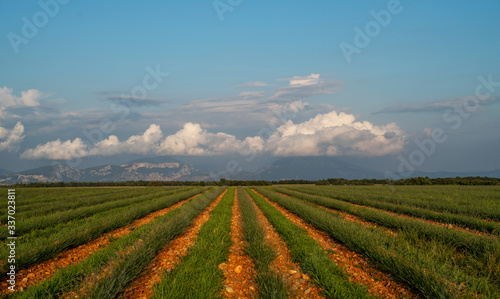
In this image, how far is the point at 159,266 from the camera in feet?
25.2

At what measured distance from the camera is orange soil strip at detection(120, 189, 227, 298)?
6.03 metres

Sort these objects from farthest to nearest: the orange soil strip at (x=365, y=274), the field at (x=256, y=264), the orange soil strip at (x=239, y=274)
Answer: the orange soil strip at (x=239, y=274)
the orange soil strip at (x=365, y=274)
the field at (x=256, y=264)

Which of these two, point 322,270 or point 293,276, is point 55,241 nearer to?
point 293,276

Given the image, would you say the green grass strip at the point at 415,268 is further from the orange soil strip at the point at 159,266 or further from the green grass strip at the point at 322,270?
the orange soil strip at the point at 159,266

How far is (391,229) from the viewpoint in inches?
503

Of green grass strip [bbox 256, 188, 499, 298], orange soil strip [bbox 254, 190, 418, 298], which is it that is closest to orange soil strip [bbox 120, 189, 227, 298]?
orange soil strip [bbox 254, 190, 418, 298]

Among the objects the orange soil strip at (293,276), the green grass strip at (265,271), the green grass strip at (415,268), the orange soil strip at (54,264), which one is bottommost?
the orange soil strip at (54,264)

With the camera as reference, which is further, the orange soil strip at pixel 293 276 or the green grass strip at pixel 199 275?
the orange soil strip at pixel 293 276

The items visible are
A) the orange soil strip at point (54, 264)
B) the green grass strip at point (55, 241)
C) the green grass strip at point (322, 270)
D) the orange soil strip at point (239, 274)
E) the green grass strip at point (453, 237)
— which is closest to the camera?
the green grass strip at point (322, 270)

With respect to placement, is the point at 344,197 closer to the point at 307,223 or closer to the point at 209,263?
the point at 307,223

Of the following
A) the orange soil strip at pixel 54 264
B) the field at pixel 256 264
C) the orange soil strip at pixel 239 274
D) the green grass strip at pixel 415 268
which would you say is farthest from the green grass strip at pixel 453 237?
the orange soil strip at pixel 54 264

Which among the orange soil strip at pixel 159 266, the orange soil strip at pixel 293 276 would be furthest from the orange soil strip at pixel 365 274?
the orange soil strip at pixel 159 266

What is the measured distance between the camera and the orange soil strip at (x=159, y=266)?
6.03 metres

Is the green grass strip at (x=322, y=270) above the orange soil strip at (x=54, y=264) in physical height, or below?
above
